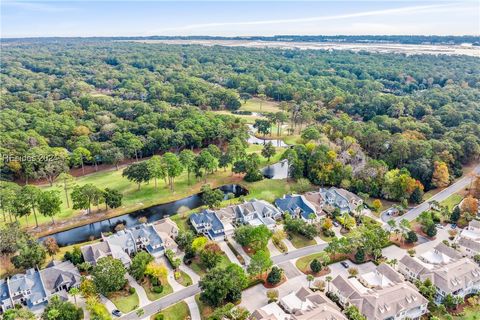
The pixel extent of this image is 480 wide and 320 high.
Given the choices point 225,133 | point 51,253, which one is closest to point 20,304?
point 51,253

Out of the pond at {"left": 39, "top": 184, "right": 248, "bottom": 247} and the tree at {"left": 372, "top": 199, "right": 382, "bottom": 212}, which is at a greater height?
the tree at {"left": 372, "top": 199, "right": 382, "bottom": 212}

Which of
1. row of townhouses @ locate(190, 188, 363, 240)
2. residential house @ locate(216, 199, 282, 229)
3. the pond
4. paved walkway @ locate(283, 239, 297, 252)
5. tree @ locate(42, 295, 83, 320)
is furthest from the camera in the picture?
the pond

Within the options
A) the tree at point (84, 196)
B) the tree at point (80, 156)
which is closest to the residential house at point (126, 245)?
the tree at point (84, 196)

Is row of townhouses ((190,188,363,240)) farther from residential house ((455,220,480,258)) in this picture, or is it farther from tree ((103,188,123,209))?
residential house ((455,220,480,258))

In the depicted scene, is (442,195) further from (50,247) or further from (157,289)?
(50,247)

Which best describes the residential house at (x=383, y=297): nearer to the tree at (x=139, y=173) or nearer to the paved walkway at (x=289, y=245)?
the paved walkway at (x=289, y=245)

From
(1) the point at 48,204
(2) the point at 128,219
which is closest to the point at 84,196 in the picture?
(1) the point at 48,204

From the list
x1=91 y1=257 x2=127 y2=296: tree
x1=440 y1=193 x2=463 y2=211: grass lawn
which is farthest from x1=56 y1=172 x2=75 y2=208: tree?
x1=440 y1=193 x2=463 y2=211: grass lawn
